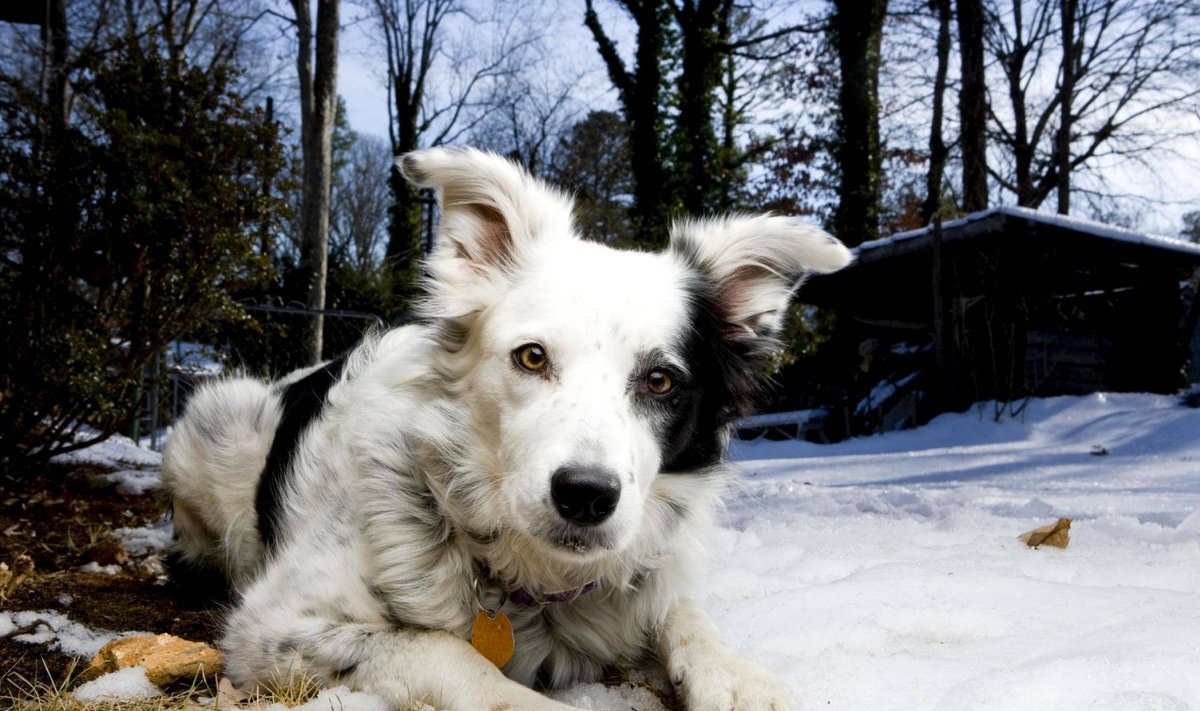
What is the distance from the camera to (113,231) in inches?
220

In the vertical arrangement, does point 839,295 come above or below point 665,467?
above

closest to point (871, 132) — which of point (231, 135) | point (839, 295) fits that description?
point (839, 295)

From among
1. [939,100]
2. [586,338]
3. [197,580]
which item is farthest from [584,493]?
[939,100]

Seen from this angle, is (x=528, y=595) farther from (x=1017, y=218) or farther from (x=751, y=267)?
(x=1017, y=218)

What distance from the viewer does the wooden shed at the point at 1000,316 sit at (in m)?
12.1

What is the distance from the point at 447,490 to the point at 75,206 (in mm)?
4454

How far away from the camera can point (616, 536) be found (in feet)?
6.73

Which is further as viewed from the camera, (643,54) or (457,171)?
(643,54)

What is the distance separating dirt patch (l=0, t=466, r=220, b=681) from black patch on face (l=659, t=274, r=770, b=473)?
5.57 feet

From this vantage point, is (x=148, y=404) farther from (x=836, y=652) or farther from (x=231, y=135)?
(x=836, y=652)

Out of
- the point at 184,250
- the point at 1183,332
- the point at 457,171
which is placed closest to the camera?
the point at 457,171

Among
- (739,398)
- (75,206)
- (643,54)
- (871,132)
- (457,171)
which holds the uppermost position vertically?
(643,54)

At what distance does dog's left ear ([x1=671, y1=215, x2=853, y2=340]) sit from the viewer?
275cm

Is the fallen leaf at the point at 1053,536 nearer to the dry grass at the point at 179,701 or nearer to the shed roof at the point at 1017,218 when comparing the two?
the dry grass at the point at 179,701
